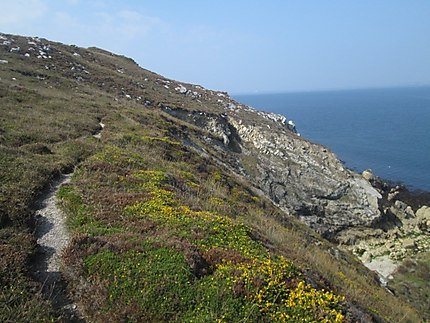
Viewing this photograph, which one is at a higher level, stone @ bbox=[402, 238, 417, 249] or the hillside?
the hillside

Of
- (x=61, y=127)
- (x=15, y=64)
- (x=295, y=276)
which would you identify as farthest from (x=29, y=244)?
(x=15, y=64)

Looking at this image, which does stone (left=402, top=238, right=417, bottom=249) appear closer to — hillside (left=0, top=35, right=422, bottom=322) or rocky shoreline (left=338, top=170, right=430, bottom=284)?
rocky shoreline (left=338, top=170, right=430, bottom=284)

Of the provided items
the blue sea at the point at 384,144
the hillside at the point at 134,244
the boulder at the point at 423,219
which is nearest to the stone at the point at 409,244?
the boulder at the point at 423,219

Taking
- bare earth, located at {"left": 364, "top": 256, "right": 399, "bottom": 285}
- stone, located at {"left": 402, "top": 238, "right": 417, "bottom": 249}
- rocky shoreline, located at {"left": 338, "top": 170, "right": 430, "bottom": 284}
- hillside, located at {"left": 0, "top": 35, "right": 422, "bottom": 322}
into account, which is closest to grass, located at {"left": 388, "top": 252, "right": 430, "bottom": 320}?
bare earth, located at {"left": 364, "top": 256, "right": 399, "bottom": 285}

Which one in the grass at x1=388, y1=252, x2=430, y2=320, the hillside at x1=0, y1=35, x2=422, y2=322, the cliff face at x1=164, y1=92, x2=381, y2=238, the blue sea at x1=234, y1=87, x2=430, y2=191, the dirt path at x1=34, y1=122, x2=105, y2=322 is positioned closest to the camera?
the hillside at x1=0, y1=35, x2=422, y2=322

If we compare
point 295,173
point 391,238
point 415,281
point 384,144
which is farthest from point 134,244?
point 384,144

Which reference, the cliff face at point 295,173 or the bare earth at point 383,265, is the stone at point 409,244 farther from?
the cliff face at point 295,173

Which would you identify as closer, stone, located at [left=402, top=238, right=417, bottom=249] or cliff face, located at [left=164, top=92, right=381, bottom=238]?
stone, located at [left=402, top=238, right=417, bottom=249]

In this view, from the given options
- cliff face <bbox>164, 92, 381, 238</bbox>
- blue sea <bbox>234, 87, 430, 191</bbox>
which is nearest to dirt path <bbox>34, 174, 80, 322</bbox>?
cliff face <bbox>164, 92, 381, 238</bbox>

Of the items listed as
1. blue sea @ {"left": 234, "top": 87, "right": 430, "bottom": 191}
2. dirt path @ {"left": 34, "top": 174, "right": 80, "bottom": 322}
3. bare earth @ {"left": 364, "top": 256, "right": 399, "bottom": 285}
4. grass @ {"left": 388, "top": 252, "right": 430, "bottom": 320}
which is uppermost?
dirt path @ {"left": 34, "top": 174, "right": 80, "bottom": 322}

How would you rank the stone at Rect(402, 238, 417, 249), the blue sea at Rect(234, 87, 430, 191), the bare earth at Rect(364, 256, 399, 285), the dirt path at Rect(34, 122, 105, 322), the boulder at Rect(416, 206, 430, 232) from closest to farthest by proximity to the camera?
the dirt path at Rect(34, 122, 105, 322) → the bare earth at Rect(364, 256, 399, 285) → the stone at Rect(402, 238, 417, 249) → the boulder at Rect(416, 206, 430, 232) → the blue sea at Rect(234, 87, 430, 191)

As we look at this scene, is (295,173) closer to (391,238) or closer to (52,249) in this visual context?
(391,238)

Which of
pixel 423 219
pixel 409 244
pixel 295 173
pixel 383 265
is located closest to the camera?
pixel 383 265

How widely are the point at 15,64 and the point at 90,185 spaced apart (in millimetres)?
42593
